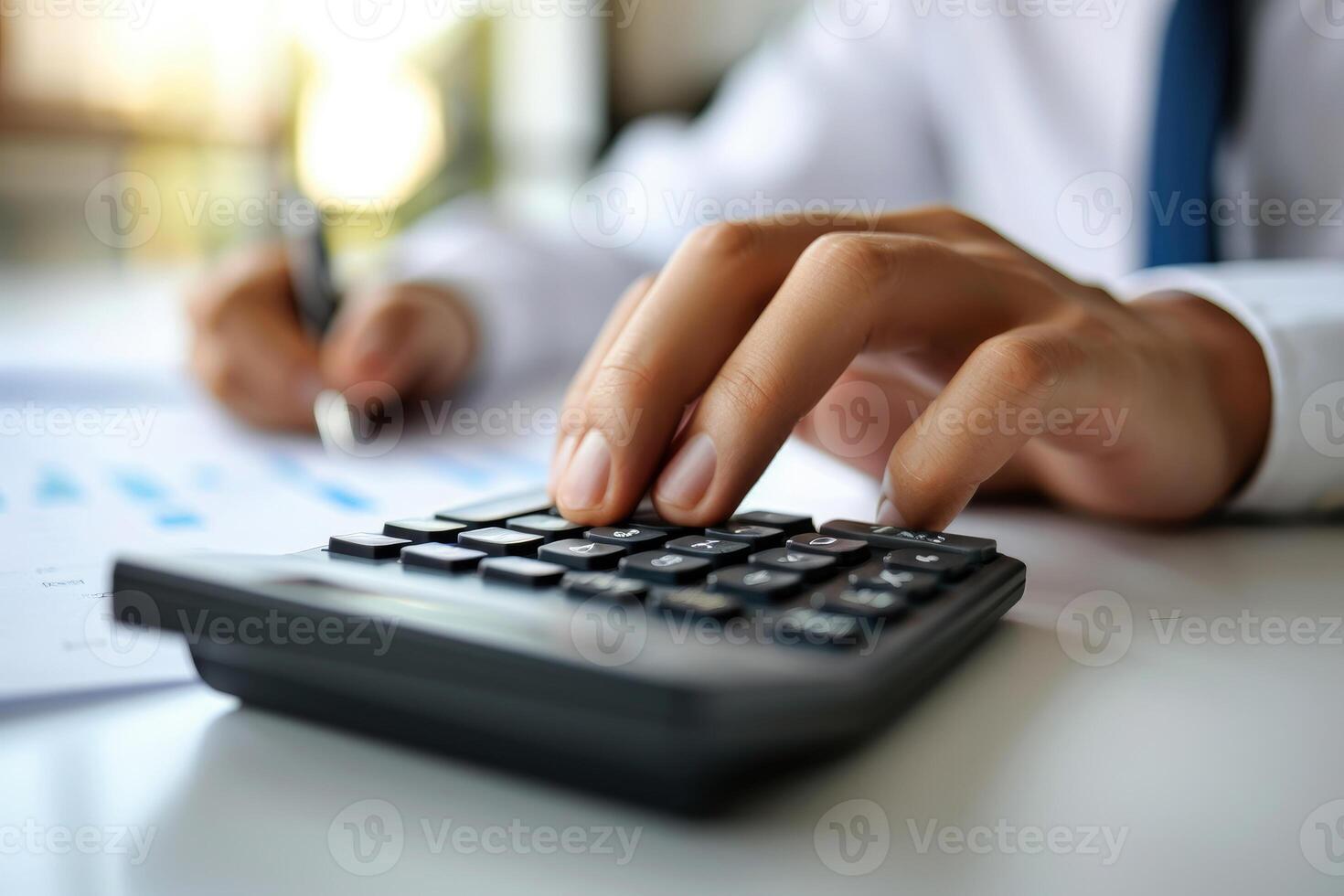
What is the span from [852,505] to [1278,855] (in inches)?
11.9

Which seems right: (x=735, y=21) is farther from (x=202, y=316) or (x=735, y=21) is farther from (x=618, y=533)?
(x=618, y=533)

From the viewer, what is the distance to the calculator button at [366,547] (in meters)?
0.27

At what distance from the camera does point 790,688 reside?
18 centimetres

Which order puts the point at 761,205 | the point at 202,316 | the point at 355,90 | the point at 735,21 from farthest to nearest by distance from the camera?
the point at 355,90 → the point at 735,21 → the point at 761,205 → the point at 202,316

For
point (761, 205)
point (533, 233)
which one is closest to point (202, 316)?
point (533, 233)
